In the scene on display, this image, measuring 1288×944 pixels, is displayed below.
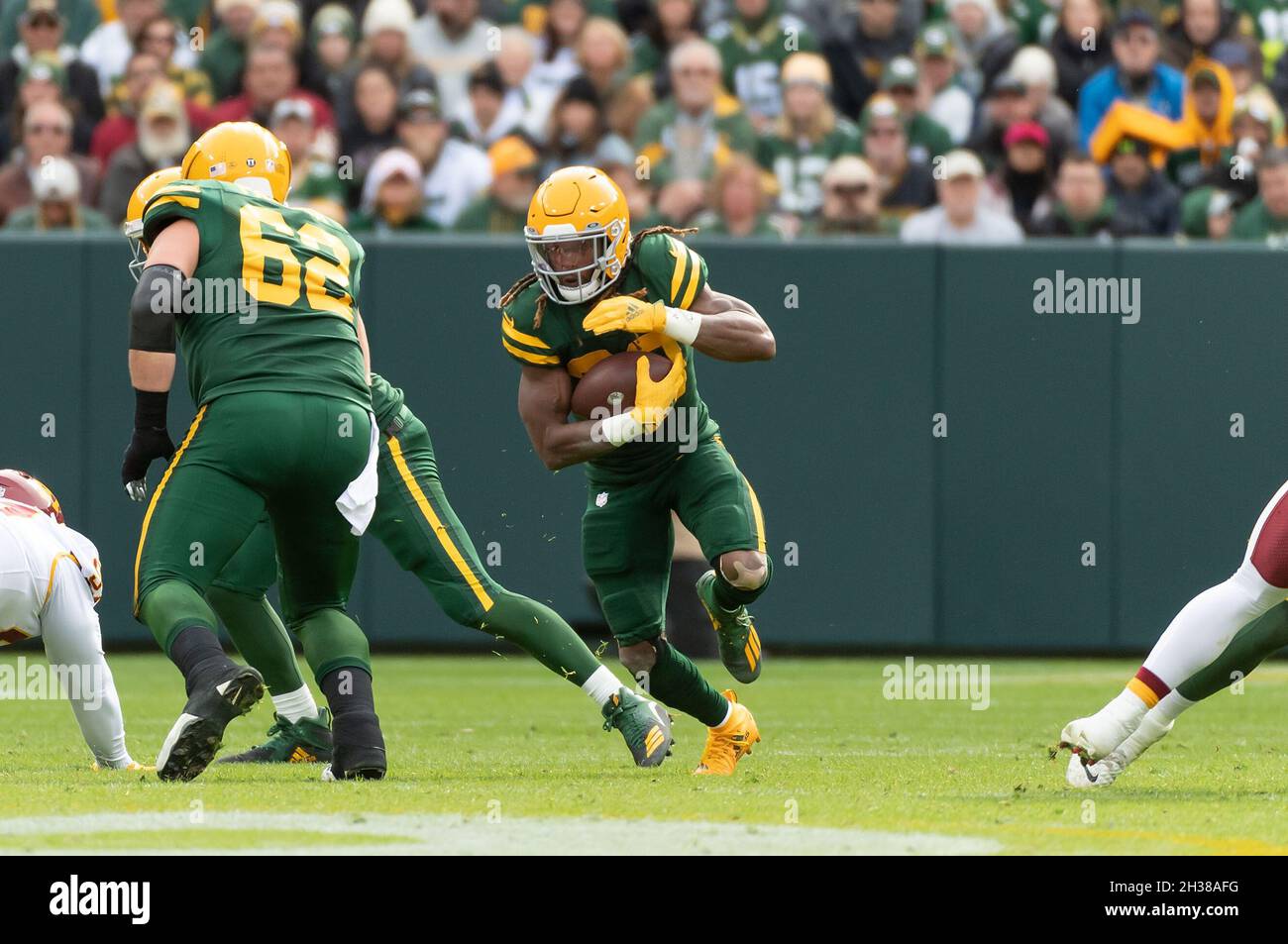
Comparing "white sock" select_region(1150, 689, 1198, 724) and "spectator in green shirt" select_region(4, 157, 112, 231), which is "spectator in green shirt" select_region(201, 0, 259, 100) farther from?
"white sock" select_region(1150, 689, 1198, 724)

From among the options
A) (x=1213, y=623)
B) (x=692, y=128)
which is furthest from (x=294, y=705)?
(x=692, y=128)

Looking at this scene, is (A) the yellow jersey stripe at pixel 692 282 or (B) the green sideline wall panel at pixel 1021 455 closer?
(A) the yellow jersey stripe at pixel 692 282

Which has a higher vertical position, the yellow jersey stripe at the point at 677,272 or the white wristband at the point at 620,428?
the yellow jersey stripe at the point at 677,272

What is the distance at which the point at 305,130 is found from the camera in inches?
477

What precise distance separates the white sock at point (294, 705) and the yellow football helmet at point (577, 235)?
5.11ft

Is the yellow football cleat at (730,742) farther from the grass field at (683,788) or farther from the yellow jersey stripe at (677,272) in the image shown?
the yellow jersey stripe at (677,272)

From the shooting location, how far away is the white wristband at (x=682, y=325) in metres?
6.32

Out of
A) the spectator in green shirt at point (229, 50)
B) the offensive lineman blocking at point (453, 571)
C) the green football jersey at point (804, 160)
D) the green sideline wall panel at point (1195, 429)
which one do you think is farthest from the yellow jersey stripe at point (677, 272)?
the spectator in green shirt at point (229, 50)

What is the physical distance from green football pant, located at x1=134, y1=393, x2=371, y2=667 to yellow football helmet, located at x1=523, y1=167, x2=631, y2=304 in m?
0.86

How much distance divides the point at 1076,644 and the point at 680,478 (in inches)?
206

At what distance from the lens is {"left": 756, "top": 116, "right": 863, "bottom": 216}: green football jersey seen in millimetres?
12453

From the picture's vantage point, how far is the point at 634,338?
21.4 feet

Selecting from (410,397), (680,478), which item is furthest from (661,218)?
(680,478)

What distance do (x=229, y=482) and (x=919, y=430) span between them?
619 cm
